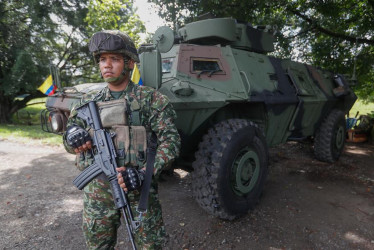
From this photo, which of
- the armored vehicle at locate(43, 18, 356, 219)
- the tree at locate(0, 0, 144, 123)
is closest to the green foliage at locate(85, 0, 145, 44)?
the tree at locate(0, 0, 144, 123)

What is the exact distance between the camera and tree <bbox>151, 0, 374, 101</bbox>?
709cm

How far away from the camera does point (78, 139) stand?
1.53m

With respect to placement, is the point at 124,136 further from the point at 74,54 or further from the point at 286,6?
the point at 74,54

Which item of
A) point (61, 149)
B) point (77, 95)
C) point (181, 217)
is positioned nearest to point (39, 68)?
point (61, 149)

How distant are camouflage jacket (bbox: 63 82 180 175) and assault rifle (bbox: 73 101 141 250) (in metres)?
0.09

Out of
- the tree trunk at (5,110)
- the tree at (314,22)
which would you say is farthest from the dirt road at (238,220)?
the tree trunk at (5,110)

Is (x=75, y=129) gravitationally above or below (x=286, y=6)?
below

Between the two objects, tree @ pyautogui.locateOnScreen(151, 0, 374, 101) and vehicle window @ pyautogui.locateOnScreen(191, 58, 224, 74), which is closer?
vehicle window @ pyautogui.locateOnScreen(191, 58, 224, 74)

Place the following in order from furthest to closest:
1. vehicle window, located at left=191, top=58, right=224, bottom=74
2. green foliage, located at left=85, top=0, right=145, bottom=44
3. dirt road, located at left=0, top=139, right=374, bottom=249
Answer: green foliage, located at left=85, top=0, right=145, bottom=44, vehicle window, located at left=191, top=58, right=224, bottom=74, dirt road, located at left=0, top=139, right=374, bottom=249

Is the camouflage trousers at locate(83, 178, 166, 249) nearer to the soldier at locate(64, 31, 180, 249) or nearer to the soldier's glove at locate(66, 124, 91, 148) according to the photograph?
the soldier at locate(64, 31, 180, 249)

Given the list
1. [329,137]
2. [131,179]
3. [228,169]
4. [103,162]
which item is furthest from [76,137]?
[329,137]

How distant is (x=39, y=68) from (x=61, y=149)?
5.53 metres

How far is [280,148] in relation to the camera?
670 cm

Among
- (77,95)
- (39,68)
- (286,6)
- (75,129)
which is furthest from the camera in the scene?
(39,68)
